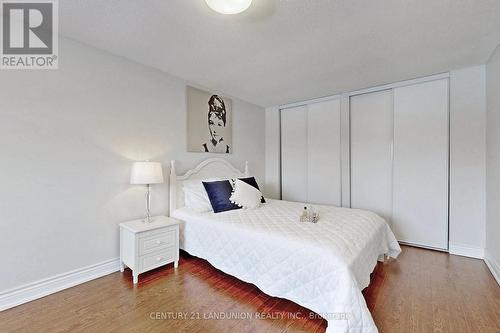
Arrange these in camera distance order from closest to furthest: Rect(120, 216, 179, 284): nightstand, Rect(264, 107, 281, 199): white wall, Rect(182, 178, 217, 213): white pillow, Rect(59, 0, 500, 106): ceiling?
Rect(59, 0, 500, 106): ceiling < Rect(120, 216, 179, 284): nightstand < Rect(182, 178, 217, 213): white pillow < Rect(264, 107, 281, 199): white wall

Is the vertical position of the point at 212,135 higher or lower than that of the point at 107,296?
higher

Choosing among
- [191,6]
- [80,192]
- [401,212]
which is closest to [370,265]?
[401,212]

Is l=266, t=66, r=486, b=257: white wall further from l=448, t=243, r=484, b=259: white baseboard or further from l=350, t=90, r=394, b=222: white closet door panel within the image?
l=350, t=90, r=394, b=222: white closet door panel

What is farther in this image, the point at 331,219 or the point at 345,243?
the point at 331,219

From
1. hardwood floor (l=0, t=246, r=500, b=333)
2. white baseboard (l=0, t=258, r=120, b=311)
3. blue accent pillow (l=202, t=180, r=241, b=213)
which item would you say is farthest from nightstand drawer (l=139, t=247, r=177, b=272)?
blue accent pillow (l=202, t=180, r=241, b=213)

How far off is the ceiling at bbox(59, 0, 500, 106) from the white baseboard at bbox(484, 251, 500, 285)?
221 cm

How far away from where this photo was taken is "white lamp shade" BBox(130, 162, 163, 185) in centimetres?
228

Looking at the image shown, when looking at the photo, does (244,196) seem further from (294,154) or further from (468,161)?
(468,161)

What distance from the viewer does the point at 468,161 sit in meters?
2.70

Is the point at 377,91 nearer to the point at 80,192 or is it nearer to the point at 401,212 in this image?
the point at 401,212

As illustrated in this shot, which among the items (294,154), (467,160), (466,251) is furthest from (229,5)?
(466,251)

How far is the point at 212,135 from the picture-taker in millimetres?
3441

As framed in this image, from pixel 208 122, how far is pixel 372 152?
258 centimetres

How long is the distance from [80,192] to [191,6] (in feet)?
6.42
